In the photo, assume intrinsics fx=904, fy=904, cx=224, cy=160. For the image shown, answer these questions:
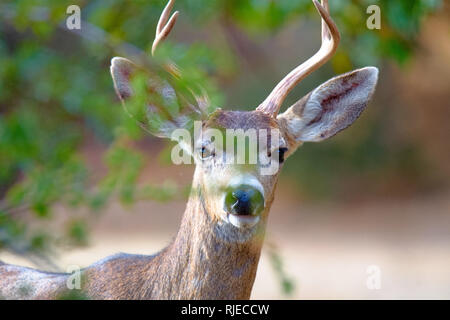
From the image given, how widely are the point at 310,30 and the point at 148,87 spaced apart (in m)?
10.4

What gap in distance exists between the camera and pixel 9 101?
7.62 meters

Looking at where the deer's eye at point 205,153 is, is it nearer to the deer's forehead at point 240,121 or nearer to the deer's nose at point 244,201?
the deer's forehead at point 240,121

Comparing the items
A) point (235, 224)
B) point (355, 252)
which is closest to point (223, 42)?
point (355, 252)

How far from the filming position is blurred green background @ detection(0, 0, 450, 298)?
5.70 metres

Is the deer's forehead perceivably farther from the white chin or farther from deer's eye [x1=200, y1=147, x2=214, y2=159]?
the white chin

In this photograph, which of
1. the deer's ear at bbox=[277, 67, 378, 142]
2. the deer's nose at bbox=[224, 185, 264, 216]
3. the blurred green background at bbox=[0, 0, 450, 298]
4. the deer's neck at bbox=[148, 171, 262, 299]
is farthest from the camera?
the blurred green background at bbox=[0, 0, 450, 298]

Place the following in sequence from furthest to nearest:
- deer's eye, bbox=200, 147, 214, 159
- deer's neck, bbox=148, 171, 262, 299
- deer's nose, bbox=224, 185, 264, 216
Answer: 1. deer's eye, bbox=200, 147, 214, 159
2. deer's neck, bbox=148, 171, 262, 299
3. deer's nose, bbox=224, 185, 264, 216

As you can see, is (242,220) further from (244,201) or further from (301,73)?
(301,73)

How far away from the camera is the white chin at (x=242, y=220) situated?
4.43 m

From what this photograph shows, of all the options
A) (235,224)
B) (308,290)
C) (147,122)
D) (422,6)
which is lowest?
(308,290)

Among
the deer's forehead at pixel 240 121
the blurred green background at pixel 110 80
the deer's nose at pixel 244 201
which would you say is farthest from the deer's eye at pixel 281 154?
the blurred green background at pixel 110 80

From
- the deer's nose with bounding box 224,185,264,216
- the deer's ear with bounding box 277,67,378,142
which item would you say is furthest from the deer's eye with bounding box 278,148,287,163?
the deer's nose with bounding box 224,185,264,216

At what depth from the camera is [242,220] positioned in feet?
14.5

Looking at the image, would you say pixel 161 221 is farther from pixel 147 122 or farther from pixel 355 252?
pixel 147 122
